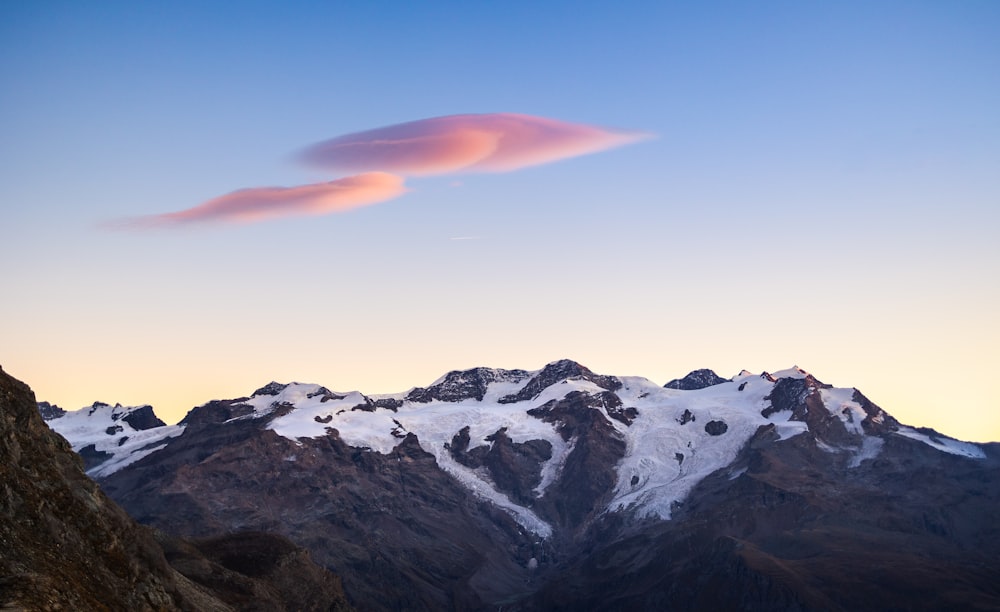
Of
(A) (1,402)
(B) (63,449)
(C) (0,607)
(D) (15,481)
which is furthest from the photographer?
(B) (63,449)

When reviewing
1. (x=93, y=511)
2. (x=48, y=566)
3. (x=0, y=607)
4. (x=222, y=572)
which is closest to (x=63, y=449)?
(x=93, y=511)

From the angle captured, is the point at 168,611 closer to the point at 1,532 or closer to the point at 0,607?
the point at 1,532

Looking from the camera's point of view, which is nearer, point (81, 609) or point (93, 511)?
point (81, 609)

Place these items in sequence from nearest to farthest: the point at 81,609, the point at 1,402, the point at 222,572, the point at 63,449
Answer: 1. the point at 81,609
2. the point at 1,402
3. the point at 63,449
4. the point at 222,572

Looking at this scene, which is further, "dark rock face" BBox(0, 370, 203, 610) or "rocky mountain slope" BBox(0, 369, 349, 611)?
"dark rock face" BBox(0, 370, 203, 610)

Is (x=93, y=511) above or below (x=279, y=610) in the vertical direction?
above

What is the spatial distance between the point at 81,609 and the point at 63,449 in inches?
1188

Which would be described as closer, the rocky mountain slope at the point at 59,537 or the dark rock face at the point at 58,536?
the rocky mountain slope at the point at 59,537

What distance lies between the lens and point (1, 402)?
11144 cm

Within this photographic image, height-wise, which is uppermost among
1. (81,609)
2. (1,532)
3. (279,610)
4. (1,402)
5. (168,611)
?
(1,402)

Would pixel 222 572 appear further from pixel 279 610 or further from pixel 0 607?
pixel 0 607

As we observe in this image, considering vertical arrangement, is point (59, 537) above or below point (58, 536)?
below

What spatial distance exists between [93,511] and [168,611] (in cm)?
1608

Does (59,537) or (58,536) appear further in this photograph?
(59,537)
